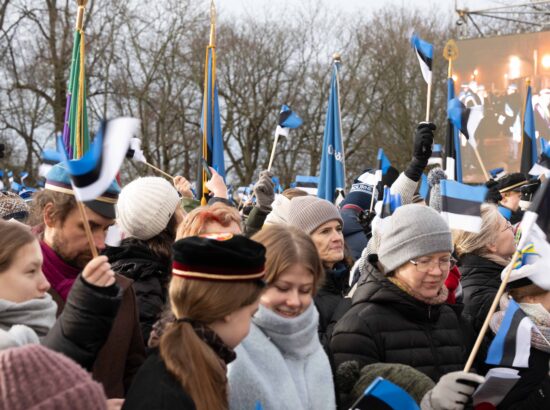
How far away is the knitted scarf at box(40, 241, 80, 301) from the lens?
11.3ft

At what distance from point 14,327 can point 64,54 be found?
81.8ft

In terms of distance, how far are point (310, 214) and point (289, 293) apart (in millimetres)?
1636

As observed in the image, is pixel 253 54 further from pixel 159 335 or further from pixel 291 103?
pixel 159 335

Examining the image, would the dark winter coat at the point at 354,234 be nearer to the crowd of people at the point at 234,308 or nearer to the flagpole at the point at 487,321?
the crowd of people at the point at 234,308

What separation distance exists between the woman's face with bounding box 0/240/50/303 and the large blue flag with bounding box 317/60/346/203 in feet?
18.8

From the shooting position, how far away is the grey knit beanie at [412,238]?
→ 12.6 feet

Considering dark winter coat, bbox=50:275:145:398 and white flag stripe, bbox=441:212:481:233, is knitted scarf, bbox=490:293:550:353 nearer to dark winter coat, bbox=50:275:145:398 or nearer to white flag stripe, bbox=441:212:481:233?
white flag stripe, bbox=441:212:481:233

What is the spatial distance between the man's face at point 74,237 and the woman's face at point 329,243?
143cm

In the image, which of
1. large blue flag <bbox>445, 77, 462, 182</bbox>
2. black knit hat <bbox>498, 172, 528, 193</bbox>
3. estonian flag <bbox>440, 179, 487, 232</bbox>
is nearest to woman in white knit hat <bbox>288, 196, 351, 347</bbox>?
estonian flag <bbox>440, 179, 487, 232</bbox>

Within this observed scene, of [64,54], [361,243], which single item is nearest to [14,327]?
[361,243]

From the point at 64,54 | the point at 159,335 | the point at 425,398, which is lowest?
the point at 425,398

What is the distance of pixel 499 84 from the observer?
25812 mm

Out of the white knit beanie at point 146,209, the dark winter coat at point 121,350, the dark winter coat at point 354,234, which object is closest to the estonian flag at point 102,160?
the dark winter coat at point 121,350

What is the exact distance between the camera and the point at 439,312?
152 inches
